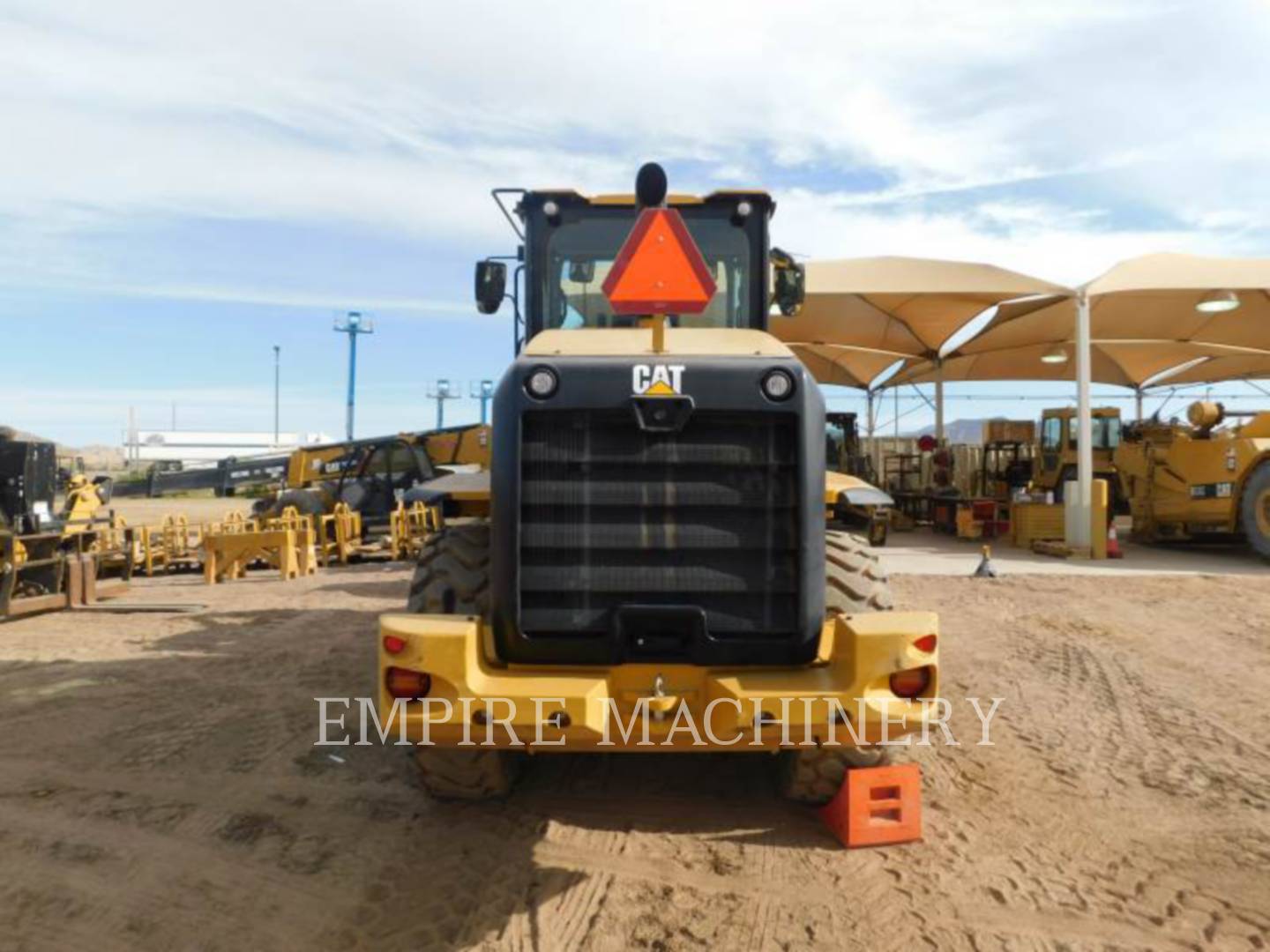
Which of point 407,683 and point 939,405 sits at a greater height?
point 939,405

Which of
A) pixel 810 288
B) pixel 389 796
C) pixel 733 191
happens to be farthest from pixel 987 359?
pixel 389 796

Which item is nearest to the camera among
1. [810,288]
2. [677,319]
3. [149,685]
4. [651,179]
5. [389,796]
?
[651,179]

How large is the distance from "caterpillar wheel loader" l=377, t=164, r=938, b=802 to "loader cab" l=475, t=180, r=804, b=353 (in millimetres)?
1331

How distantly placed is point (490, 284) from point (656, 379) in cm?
198

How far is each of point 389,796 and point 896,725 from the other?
2.57m

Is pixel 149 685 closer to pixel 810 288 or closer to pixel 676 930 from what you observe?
pixel 676 930

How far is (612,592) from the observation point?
11.2 feet

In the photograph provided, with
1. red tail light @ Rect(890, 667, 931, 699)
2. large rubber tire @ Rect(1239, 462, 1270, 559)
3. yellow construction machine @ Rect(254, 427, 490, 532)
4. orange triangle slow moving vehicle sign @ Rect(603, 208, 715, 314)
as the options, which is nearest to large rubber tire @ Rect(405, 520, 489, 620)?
orange triangle slow moving vehicle sign @ Rect(603, 208, 715, 314)

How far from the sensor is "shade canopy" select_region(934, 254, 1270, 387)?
15711 millimetres

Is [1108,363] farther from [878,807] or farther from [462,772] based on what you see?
[462,772]

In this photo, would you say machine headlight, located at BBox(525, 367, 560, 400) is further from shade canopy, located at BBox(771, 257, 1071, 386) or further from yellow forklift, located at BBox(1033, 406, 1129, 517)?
yellow forklift, located at BBox(1033, 406, 1129, 517)

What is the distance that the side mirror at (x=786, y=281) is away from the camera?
5.04 metres

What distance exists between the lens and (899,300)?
18.1 metres

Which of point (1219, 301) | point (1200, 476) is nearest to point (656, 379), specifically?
point (1200, 476)
